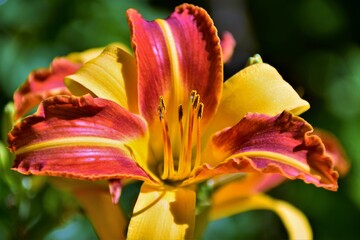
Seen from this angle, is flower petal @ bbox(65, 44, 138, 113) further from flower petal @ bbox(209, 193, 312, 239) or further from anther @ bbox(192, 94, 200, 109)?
flower petal @ bbox(209, 193, 312, 239)

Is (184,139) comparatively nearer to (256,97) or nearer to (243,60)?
(256,97)

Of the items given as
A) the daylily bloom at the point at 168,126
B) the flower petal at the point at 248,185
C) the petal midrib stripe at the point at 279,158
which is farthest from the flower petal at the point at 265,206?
the petal midrib stripe at the point at 279,158

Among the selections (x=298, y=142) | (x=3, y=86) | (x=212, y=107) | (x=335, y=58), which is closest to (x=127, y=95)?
(x=212, y=107)

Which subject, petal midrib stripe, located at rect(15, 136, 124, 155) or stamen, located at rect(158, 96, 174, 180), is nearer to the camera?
petal midrib stripe, located at rect(15, 136, 124, 155)

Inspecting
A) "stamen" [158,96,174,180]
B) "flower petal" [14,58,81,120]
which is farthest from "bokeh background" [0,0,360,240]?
"stamen" [158,96,174,180]

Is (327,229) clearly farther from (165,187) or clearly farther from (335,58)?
(165,187)
